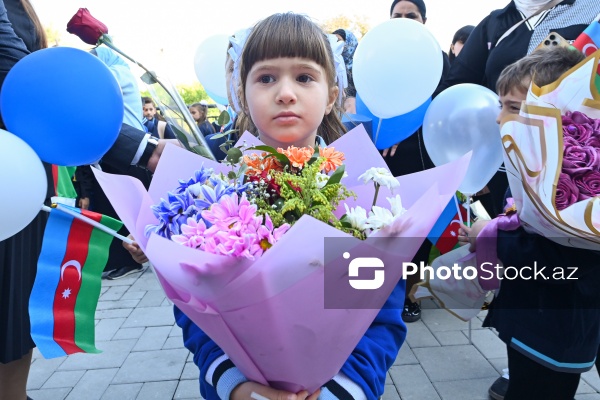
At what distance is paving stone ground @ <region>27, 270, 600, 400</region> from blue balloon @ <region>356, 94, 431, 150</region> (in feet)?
4.37

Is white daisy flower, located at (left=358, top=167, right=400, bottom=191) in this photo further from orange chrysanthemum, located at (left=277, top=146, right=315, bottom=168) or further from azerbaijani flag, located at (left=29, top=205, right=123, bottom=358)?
azerbaijani flag, located at (left=29, top=205, right=123, bottom=358)

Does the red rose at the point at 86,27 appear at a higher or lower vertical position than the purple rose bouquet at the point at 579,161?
higher

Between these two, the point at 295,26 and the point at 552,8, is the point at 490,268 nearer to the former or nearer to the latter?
the point at 295,26

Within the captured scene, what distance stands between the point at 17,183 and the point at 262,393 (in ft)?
2.98

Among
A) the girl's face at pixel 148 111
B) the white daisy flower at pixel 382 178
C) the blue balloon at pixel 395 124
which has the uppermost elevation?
the white daisy flower at pixel 382 178

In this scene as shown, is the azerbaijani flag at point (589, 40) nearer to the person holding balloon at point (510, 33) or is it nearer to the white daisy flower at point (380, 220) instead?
the person holding balloon at point (510, 33)

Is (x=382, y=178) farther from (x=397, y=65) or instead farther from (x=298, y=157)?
(x=397, y=65)

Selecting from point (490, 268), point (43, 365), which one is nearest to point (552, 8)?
point (490, 268)

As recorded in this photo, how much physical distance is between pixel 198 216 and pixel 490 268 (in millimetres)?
1174

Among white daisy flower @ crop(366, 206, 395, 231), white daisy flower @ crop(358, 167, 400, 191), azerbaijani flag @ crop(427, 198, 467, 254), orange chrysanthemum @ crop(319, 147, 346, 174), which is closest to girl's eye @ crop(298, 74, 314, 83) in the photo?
orange chrysanthemum @ crop(319, 147, 346, 174)

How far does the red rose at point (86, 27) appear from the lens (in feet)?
3.90

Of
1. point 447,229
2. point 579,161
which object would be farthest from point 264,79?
point 447,229

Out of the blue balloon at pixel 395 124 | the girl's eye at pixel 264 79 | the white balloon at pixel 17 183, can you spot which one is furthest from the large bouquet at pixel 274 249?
the blue balloon at pixel 395 124

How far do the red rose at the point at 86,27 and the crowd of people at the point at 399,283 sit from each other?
38 centimetres
